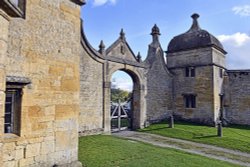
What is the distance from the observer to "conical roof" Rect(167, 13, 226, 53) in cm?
1984

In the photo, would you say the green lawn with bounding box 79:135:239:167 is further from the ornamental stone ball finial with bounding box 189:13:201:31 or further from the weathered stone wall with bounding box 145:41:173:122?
the ornamental stone ball finial with bounding box 189:13:201:31

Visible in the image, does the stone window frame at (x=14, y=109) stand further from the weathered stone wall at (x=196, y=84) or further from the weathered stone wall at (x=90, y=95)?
the weathered stone wall at (x=196, y=84)

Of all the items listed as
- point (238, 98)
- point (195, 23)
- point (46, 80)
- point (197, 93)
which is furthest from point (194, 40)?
point (46, 80)

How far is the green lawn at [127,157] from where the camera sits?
816 centimetres

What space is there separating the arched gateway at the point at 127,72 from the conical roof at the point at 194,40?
2505 mm

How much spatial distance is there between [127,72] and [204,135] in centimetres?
653

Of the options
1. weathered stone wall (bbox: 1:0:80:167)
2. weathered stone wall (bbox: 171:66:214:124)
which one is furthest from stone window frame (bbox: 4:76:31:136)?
weathered stone wall (bbox: 171:66:214:124)

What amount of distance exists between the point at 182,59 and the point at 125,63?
A: 23.2 ft

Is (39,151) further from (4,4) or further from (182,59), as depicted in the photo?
(182,59)

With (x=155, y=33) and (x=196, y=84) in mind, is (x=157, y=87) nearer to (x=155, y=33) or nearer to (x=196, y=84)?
(x=196, y=84)

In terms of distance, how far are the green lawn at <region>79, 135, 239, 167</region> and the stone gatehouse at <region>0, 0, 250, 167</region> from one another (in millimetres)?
1080

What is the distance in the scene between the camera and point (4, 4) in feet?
13.1

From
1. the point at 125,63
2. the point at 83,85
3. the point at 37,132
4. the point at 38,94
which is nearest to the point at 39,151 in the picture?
the point at 37,132

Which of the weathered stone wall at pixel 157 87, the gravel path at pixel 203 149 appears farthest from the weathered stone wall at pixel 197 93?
the gravel path at pixel 203 149
